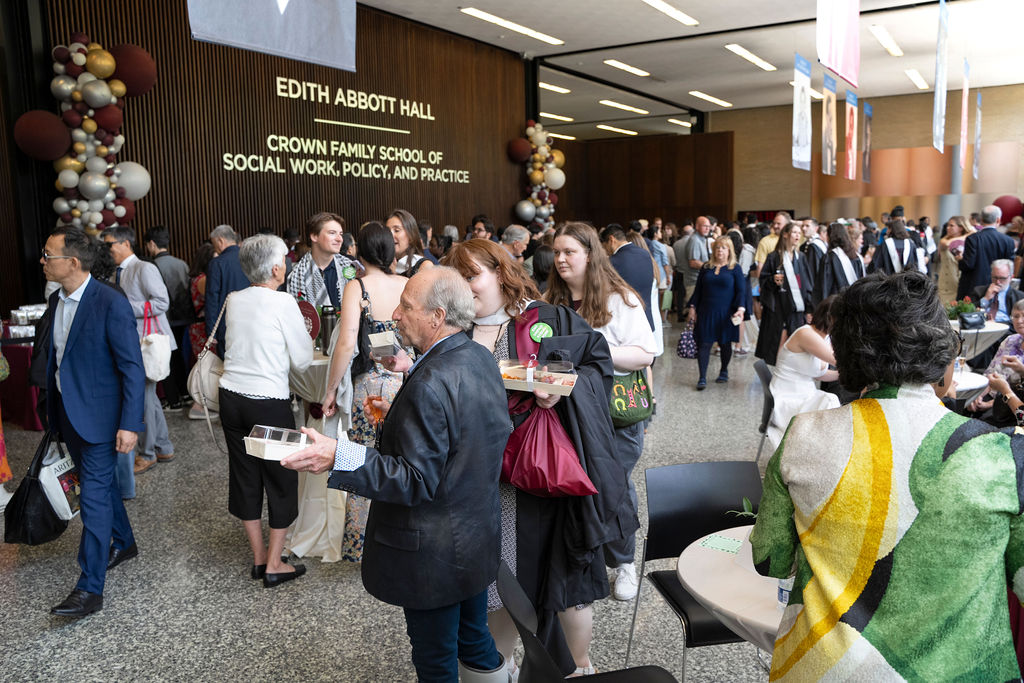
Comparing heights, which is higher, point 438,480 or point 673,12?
point 673,12

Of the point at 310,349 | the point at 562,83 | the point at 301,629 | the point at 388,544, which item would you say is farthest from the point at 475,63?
the point at 388,544

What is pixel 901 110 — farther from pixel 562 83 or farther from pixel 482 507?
pixel 482 507

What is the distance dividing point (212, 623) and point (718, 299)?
575 centimetres

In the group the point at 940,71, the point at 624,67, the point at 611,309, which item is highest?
the point at 624,67

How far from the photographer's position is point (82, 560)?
3.46 metres

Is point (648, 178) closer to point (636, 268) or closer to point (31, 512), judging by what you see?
point (636, 268)

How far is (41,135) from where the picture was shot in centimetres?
→ 695

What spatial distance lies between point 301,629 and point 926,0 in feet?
38.6

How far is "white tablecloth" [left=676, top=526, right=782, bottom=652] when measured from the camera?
190 cm

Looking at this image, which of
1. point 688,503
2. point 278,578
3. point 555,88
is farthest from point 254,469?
point 555,88

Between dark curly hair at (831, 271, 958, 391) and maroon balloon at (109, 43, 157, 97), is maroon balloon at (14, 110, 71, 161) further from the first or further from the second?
dark curly hair at (831, 271, 958, 391)

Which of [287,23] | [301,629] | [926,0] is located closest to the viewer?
[287,23]

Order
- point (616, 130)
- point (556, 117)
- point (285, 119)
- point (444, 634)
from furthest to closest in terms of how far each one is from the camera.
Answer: point (616, 130) < point (556, 117) < point (285, 119) < point (444, 634)

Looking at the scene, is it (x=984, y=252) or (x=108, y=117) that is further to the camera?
(x=984, y=252)
